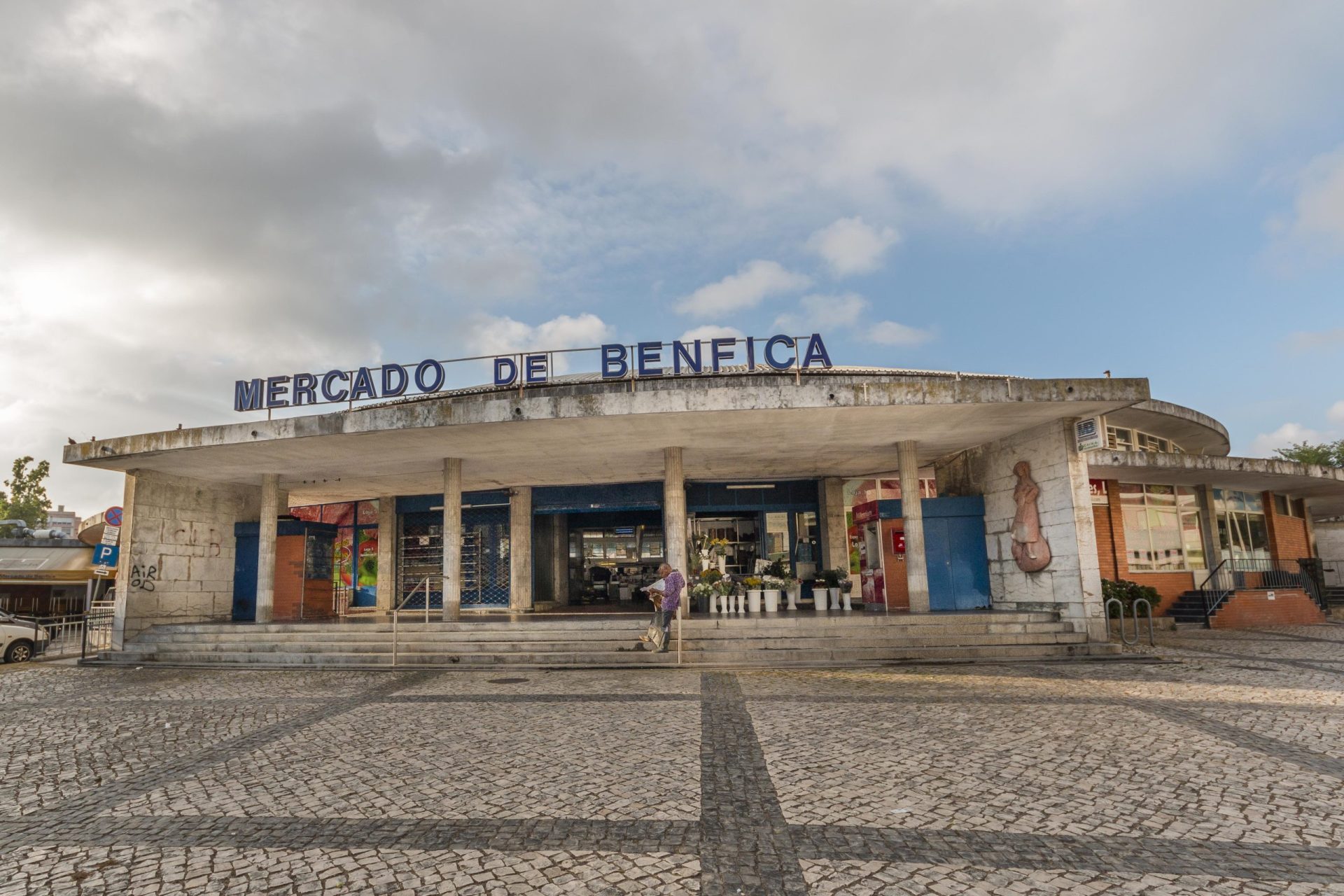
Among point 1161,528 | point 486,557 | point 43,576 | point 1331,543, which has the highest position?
point 1161,528

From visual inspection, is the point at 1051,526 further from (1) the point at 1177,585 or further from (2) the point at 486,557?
(2) the point at 486,557

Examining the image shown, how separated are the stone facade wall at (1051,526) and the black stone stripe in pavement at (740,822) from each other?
833 centimetres

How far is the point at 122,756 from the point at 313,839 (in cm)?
372

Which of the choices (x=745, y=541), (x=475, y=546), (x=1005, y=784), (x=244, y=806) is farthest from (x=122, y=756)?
(x=745, y=541)

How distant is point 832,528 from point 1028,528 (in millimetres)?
6431

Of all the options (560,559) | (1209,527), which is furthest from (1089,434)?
(560,559)

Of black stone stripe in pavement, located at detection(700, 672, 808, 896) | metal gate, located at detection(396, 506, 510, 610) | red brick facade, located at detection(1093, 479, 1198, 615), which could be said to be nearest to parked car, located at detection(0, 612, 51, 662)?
metal gate, located at detection(396, 506, 510, 610)

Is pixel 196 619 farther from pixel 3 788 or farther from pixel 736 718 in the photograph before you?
pixel 736 718

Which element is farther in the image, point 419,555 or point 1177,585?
point 419,555

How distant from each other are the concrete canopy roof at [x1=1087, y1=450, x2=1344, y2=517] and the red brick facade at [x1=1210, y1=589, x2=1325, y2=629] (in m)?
3.38

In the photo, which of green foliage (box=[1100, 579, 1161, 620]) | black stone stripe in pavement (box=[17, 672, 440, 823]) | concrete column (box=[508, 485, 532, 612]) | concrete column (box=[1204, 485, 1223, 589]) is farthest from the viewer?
concrete column (box=[1204, 485, 1223, 589])

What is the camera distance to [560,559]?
23.2 metres

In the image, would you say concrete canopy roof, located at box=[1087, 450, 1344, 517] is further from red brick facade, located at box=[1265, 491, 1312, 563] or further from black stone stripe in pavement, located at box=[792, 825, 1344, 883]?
black stone stripe in pavement, located at box=[792, 825, 1344, 883]

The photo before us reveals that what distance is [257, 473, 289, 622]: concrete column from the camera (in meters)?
16.1
